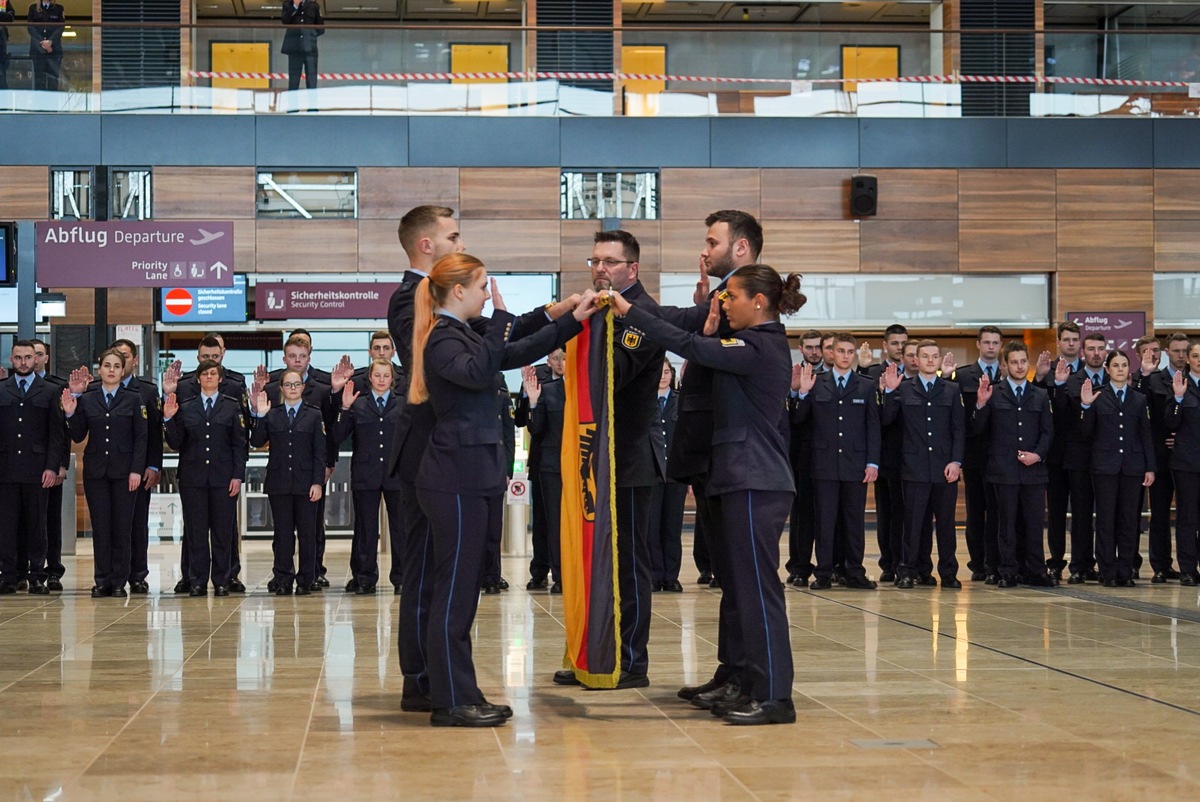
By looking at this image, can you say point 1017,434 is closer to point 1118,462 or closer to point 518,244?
point 1118,462

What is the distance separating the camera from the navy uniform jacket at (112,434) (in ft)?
31.3

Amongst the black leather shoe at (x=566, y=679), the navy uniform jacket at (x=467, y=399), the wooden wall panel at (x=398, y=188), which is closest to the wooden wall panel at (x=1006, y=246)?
the wooden wall panel at (x=398, y=188)

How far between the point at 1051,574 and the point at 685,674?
5.09 meters

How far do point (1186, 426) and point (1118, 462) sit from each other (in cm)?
68

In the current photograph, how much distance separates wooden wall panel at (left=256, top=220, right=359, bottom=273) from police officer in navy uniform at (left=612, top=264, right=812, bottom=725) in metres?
12.9

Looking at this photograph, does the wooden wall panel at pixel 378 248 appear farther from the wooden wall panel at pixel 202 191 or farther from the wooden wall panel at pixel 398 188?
the wooden wall panel at pixel 202 191

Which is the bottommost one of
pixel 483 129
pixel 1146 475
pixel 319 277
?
pixel 1146 475

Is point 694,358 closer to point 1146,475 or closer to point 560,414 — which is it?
point 560,414

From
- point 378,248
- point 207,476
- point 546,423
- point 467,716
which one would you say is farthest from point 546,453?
point 378,248

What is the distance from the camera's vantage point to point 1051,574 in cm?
1022

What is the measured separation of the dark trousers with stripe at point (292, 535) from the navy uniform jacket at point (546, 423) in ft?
5.19

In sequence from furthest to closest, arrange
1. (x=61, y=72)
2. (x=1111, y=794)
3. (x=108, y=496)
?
(x=61, y=72) → (x=108, y=496) → (x=1111, y=794)

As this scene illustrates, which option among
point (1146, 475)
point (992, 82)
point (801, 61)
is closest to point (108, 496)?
point (1146, 475)

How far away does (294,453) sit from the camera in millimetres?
9641
